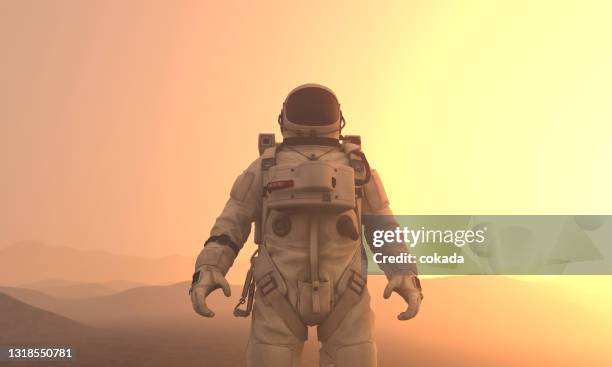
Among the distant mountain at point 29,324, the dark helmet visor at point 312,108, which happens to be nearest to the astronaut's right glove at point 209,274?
the dark helmet visor at point 312,108

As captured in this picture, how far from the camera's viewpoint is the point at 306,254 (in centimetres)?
484

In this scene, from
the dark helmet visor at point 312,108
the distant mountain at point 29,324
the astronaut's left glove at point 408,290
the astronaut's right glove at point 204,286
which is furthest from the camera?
the distant mountain at point 29,324

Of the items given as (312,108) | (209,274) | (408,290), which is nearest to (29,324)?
(209,274)

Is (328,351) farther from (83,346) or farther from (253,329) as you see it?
(83,346)

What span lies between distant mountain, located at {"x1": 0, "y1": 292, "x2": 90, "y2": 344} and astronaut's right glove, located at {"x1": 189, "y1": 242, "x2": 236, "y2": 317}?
29.3 meters

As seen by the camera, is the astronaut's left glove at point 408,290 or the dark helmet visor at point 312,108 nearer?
the astronaut's left glove at point 408,290

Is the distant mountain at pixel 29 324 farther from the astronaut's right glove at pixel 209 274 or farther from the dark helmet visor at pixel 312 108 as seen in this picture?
the dark helmet visor at pixel 312 108

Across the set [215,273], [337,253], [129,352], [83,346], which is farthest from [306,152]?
[83,346]

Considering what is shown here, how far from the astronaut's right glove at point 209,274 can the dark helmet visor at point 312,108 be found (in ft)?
3.83

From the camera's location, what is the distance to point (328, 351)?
491cm

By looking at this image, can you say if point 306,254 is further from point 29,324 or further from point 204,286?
point 29,324

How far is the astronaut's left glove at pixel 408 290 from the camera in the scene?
4980 millimetres

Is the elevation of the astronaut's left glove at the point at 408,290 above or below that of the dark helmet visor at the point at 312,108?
below

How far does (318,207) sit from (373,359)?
3.87ft
